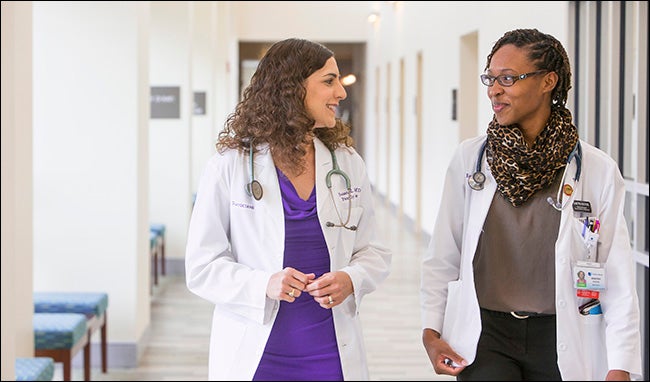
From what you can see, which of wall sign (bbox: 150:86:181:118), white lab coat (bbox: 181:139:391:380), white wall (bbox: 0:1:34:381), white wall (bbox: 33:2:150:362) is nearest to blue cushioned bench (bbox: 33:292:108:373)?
white wall (bbox: 33:2:150:362)

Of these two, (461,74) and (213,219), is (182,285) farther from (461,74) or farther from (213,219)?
(213,219)

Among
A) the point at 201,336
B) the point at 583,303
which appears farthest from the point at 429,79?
the point at 583,303

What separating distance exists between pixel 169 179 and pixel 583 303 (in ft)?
27.0

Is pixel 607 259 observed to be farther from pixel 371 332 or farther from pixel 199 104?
pixel 199 104

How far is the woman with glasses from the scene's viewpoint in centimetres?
128

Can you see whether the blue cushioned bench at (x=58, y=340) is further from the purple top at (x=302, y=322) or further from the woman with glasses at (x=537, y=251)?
the woman with glasses at (x=537, y=251)

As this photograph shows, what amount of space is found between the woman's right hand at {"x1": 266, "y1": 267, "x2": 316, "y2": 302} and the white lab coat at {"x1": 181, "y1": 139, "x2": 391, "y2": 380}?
0.17 feet

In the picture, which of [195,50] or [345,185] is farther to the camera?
[195,50]

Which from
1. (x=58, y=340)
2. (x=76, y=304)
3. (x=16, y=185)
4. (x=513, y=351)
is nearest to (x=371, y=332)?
(x=76, y=304)

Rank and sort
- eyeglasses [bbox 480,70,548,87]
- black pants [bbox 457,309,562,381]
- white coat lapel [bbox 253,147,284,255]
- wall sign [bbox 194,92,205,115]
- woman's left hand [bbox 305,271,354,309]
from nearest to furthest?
1. eyeglasses [bbox 480,70,548,87]
2. woman's left hand [bbox 305,271,354,309]
3. white coat lapel [bbox 253,147,284,255]
4. black pants [bbox 457,309,562,381]
5. wall sign [bbox 194,92,205,115]

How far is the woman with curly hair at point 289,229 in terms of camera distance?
1.10 metres

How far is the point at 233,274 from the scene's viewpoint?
132 cm

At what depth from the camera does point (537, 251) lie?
1.40 m

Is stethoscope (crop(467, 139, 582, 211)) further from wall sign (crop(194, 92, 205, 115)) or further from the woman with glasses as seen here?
wall sign (crop(194, 92, 205, 115))
